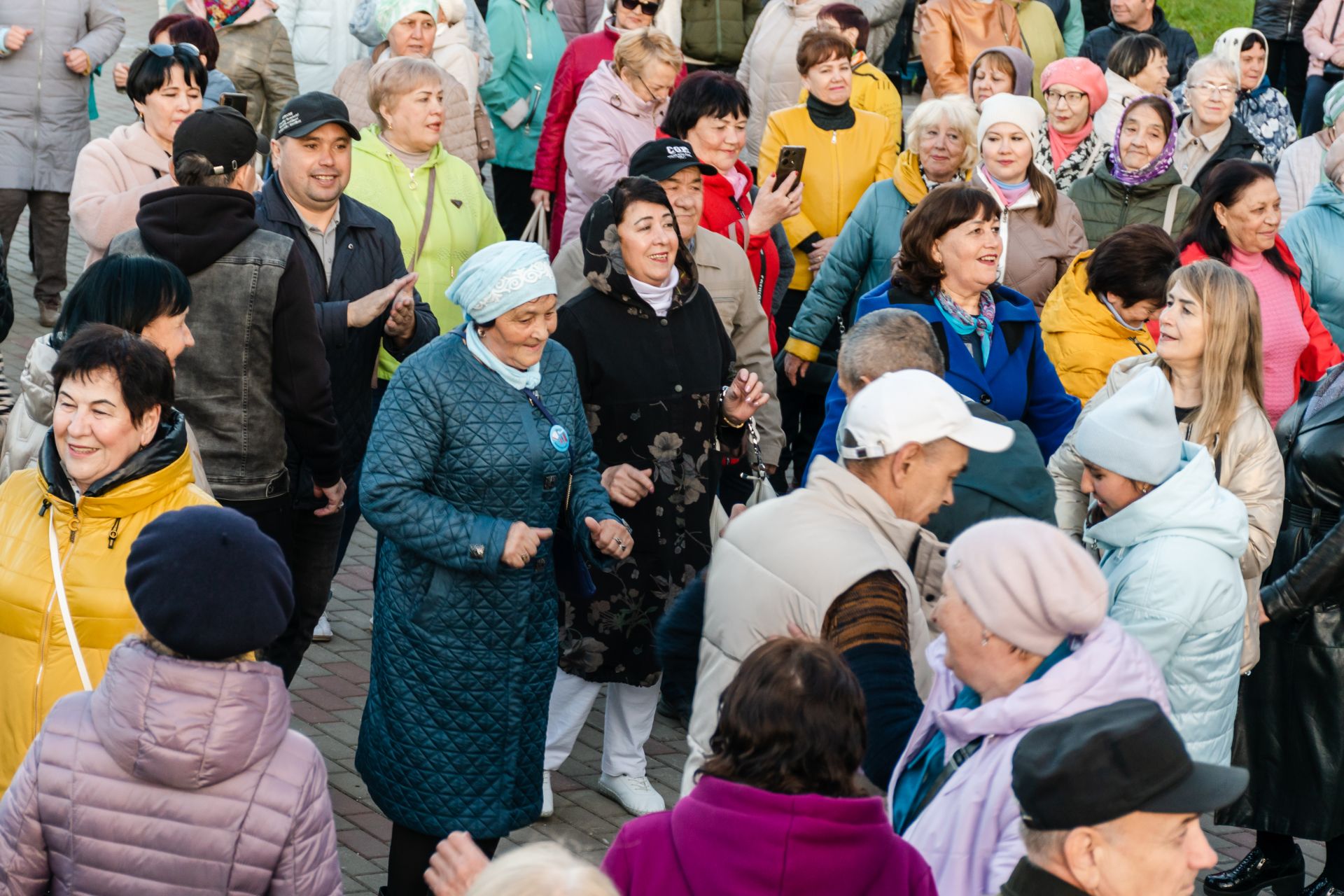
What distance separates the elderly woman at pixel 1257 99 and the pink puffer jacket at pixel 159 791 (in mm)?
9203

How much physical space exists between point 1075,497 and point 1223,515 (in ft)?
3.40

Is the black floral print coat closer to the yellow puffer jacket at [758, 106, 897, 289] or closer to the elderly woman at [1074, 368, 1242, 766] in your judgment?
the elderly woman at [1074, 368, 1242, 766]

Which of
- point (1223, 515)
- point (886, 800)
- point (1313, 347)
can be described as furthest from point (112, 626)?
point (1313, 347)

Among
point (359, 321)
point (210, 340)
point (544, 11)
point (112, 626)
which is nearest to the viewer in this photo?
point (112, 626)

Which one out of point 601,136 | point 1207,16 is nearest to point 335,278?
point 601,136

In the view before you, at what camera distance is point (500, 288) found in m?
4.62

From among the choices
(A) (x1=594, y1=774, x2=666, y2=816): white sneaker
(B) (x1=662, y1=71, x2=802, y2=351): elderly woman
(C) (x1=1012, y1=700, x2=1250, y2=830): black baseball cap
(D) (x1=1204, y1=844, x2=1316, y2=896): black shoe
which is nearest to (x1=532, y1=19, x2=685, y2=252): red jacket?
(B) (x1=662, y1=71, x2=802, y2=351): elderly woman

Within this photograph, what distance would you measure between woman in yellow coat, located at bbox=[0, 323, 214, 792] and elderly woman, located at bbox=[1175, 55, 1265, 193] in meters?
7.38

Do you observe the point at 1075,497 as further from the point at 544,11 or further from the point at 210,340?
the point at 544,11

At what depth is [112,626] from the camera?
376 cm

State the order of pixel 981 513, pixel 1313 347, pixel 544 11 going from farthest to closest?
pixel 544 11, pixel 1313 347, pixel 981 513

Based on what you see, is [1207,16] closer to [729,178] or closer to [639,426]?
[729,178]

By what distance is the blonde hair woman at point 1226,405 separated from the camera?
5.10m

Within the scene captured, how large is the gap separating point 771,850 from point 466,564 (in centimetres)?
204
